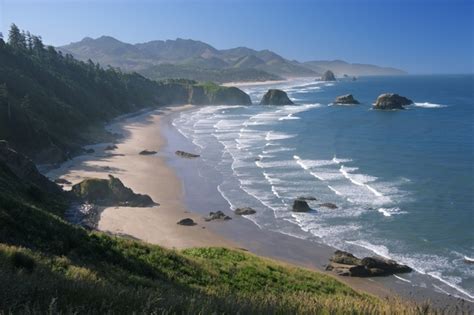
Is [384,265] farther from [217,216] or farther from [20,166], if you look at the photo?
[20,166]

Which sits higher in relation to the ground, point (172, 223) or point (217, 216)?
point (217, 216)

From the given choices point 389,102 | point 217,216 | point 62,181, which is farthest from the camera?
Result: point 389,102

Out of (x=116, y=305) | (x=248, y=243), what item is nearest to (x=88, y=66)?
(x=248, y=243)

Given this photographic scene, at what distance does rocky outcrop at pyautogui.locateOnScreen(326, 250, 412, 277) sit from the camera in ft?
83.3

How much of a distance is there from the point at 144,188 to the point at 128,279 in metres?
31.6

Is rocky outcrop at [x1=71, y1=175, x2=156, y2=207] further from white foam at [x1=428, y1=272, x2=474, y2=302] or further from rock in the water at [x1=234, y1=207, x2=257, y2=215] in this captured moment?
white foam at [x1=428, y1=272, x2=474, y2=302]

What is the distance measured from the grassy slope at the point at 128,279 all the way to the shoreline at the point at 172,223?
493 cm

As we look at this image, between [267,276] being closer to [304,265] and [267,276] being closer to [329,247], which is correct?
[304,265]

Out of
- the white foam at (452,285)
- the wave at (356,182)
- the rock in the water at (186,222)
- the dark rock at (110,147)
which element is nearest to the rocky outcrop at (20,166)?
the rock in the water at (186,222)

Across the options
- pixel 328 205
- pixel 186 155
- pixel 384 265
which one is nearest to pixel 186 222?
pixel 328 205

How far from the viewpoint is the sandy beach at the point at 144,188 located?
100ft

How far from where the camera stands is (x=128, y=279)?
461 inches

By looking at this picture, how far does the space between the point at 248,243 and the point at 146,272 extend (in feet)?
54.9

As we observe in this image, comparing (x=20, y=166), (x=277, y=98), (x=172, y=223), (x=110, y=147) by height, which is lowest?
(x=172, y=223)
